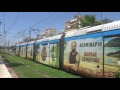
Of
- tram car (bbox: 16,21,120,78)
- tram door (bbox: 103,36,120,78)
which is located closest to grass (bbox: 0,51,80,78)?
tram car (bbox: 16,21,120,78)

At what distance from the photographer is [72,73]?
15.4 meters

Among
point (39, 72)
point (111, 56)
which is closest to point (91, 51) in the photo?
point (111, 56)

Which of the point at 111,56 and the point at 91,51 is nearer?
→ the point at 111,56

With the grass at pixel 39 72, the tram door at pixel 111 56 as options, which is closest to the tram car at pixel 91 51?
the tram door at pixel 111 56

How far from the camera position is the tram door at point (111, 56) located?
10.1 m

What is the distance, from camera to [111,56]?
1043 centimetres

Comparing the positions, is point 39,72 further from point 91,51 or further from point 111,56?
point 111,56

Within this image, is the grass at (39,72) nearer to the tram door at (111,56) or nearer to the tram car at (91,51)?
the tram car at (91,51)

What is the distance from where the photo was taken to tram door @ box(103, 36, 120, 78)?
10.1m

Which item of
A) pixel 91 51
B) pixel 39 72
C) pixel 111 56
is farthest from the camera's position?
pixel 39 72

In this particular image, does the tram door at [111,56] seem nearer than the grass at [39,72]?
Yes

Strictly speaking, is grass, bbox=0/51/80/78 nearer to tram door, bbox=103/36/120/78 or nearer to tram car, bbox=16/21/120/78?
tram car, bbox=16/21/120/78
